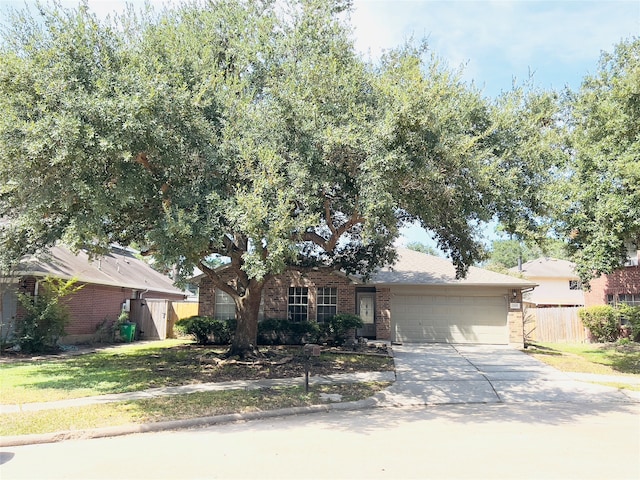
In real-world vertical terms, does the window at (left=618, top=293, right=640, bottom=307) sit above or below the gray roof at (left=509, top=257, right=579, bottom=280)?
below

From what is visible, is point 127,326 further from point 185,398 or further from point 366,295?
point 185,398

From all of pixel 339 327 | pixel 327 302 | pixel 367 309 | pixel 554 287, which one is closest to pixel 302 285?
pixel 327 302

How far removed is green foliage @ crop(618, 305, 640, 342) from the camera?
2083cm

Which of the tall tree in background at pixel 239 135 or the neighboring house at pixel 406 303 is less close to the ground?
the tall tree in background at pixel 239 135

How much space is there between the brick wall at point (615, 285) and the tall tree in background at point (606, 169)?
1012 centimetres

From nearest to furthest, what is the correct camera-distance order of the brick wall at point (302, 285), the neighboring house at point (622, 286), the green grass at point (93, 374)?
the green grass at point (93, 374) → the brick wall at point (302, 285) → the neighboring house at point (622, 286)

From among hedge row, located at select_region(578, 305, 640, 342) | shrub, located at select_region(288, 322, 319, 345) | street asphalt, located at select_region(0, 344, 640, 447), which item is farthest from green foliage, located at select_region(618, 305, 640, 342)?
shrub, located at select_region(288, 322, 319, 345)

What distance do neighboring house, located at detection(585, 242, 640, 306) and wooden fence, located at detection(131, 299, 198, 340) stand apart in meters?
20.1

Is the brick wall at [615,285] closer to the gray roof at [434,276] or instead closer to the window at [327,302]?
the gray roof at [434,276]

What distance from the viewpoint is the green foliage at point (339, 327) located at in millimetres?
19250

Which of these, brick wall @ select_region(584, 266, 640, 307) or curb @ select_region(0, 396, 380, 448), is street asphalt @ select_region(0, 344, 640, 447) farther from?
brick wall @ select_region(584, 266, 640, 307)

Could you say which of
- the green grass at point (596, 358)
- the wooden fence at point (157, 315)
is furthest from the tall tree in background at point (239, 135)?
the wooden fence at point (157, 315)

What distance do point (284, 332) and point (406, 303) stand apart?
560cm

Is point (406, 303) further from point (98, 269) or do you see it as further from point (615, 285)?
point (98, 269)
